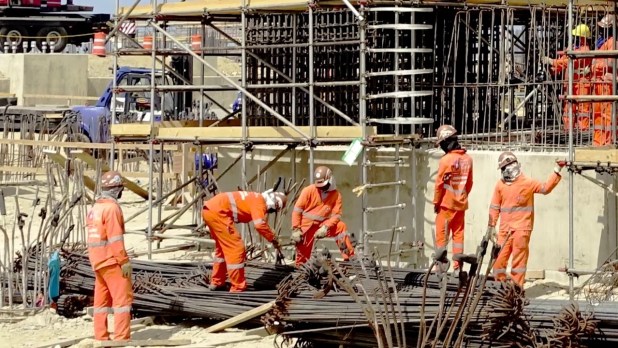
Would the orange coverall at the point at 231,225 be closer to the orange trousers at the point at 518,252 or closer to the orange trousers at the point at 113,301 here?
the orange trousers at the point at 113,301

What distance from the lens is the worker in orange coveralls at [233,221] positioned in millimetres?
15539

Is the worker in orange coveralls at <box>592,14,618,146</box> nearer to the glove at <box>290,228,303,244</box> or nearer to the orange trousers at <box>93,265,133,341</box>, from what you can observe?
the glove at <box>290,228,303,244</box>

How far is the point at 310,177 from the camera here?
18.2 meters

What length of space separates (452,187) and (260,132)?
2.94 meters

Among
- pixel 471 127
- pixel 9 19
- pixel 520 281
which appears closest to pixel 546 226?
pixel 520 281

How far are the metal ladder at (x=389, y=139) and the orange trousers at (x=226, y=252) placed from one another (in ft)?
7.55

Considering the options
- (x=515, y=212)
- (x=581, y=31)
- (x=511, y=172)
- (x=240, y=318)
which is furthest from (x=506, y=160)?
(x=581, y=31)

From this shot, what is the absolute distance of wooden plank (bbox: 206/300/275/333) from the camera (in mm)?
14305

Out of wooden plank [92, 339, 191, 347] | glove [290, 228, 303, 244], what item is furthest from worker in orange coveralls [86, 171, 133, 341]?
glove [290, 228, 303, 244]

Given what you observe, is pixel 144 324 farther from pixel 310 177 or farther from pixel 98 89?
pixel 98 89

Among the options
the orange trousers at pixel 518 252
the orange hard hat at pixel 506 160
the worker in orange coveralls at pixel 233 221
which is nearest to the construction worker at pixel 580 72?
the orange hard hat at pixel 506 160

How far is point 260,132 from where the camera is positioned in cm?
1839

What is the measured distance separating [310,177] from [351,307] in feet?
16.6

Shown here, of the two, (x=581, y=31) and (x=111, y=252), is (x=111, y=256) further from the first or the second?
(x=581, y=31)
